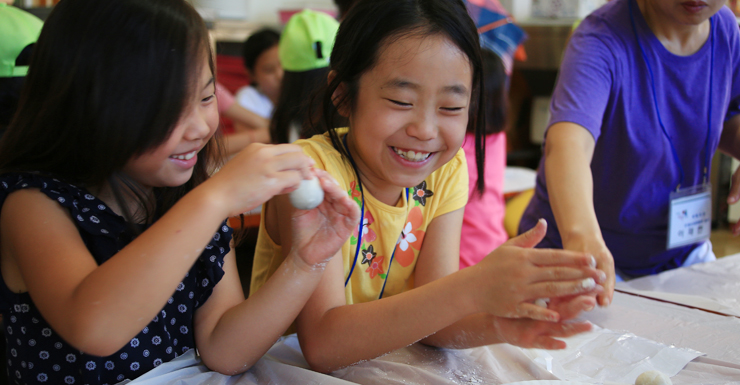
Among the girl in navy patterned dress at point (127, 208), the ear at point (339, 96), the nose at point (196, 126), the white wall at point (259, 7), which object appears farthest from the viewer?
the white wall at point (259, 7)

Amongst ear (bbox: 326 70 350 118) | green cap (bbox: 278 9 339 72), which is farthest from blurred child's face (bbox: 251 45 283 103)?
ear (bbox: 326 70 350 118)

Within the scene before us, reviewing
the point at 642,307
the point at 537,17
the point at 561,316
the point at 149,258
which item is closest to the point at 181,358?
the point at 149,258

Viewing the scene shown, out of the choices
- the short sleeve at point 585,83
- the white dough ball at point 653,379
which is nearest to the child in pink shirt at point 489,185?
the short sleeve at point 585,83

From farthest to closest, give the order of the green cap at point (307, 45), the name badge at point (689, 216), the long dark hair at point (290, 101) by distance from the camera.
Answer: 1. the green cap at point (307, 45)
2. the long dark hair at point (290, 101)
3. the name badge at point (689, 216)

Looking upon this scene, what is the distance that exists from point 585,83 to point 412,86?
21.3 inches

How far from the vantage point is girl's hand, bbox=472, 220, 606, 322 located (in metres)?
0.74

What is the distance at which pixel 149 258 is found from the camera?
0.66 meters

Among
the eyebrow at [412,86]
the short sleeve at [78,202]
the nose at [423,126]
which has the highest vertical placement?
the eyebrow at [412,86]

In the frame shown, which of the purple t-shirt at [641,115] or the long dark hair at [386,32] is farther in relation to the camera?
the purple t-shirt at [641,115]

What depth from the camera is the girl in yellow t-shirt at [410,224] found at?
77cm

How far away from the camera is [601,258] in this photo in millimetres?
882

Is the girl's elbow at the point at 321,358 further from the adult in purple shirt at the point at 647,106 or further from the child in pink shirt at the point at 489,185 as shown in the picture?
the child in pink shirt at the point at 489,185

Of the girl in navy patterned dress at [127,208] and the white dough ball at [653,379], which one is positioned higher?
the girl in navy patterned dress at [127,208]

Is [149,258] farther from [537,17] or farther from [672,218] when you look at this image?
[537,17]
